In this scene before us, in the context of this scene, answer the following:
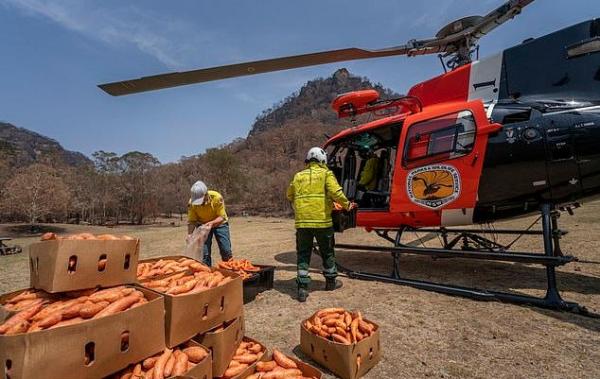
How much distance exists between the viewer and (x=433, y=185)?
536cm

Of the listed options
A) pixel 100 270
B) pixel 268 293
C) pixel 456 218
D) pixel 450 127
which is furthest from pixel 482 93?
pixel 100 270

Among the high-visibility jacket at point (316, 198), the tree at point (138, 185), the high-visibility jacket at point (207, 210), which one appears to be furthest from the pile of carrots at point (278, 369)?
the tree at point (138, 185)

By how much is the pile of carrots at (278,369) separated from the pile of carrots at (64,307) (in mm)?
1061

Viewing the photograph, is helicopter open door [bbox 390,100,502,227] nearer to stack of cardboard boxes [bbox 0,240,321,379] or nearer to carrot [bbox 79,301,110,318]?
stack of cardboard boxes [bbox 0,240,321,379]

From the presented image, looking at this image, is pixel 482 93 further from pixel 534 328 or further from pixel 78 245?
pixel 78 245

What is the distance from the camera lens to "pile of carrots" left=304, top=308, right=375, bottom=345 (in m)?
3.04

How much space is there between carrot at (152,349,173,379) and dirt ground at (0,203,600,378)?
1358mm

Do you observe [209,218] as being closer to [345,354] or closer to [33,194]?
[345,354]

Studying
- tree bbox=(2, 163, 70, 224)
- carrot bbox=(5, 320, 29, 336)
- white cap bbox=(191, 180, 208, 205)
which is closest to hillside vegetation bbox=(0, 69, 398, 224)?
tree bbox=(2, 163, 70, 224)

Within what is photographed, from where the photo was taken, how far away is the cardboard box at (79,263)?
2408 millimetres

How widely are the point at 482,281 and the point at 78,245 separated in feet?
18.8

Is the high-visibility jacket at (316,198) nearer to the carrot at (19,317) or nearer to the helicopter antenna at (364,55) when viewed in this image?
the helicopter antenna at (364,55)

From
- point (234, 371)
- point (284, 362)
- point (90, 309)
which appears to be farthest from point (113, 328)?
point (284, 362)

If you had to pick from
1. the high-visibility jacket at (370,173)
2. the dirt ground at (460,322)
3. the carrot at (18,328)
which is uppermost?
the high-visibility jacket at (370,173)
